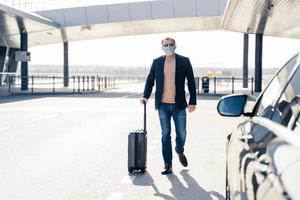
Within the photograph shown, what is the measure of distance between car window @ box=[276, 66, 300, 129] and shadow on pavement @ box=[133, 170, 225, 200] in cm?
294

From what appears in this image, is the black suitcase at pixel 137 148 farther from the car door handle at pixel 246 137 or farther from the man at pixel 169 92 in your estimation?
the car door handle at pixel 246 137

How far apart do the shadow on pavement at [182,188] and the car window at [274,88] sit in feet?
7.19

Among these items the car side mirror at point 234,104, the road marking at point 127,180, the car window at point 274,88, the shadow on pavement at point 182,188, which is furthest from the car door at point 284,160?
the road marking at point 127,180

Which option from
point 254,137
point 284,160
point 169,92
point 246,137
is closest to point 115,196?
point 169,92

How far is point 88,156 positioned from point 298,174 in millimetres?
6755

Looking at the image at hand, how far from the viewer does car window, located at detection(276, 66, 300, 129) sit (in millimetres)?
2269

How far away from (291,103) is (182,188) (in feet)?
11.7

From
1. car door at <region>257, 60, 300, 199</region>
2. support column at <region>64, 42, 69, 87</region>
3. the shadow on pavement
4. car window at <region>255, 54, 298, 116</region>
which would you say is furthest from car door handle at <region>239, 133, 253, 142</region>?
support column at <region>64, 42, 69, 87</region>

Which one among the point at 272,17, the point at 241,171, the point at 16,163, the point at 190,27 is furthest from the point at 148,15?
the point at 241,171

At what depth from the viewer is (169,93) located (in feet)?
21.8

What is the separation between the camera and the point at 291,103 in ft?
8.02

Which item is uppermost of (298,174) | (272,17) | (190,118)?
(272,17)

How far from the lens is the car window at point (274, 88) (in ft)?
9.20

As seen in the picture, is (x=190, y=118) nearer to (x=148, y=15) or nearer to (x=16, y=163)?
(x=16, y=163)
